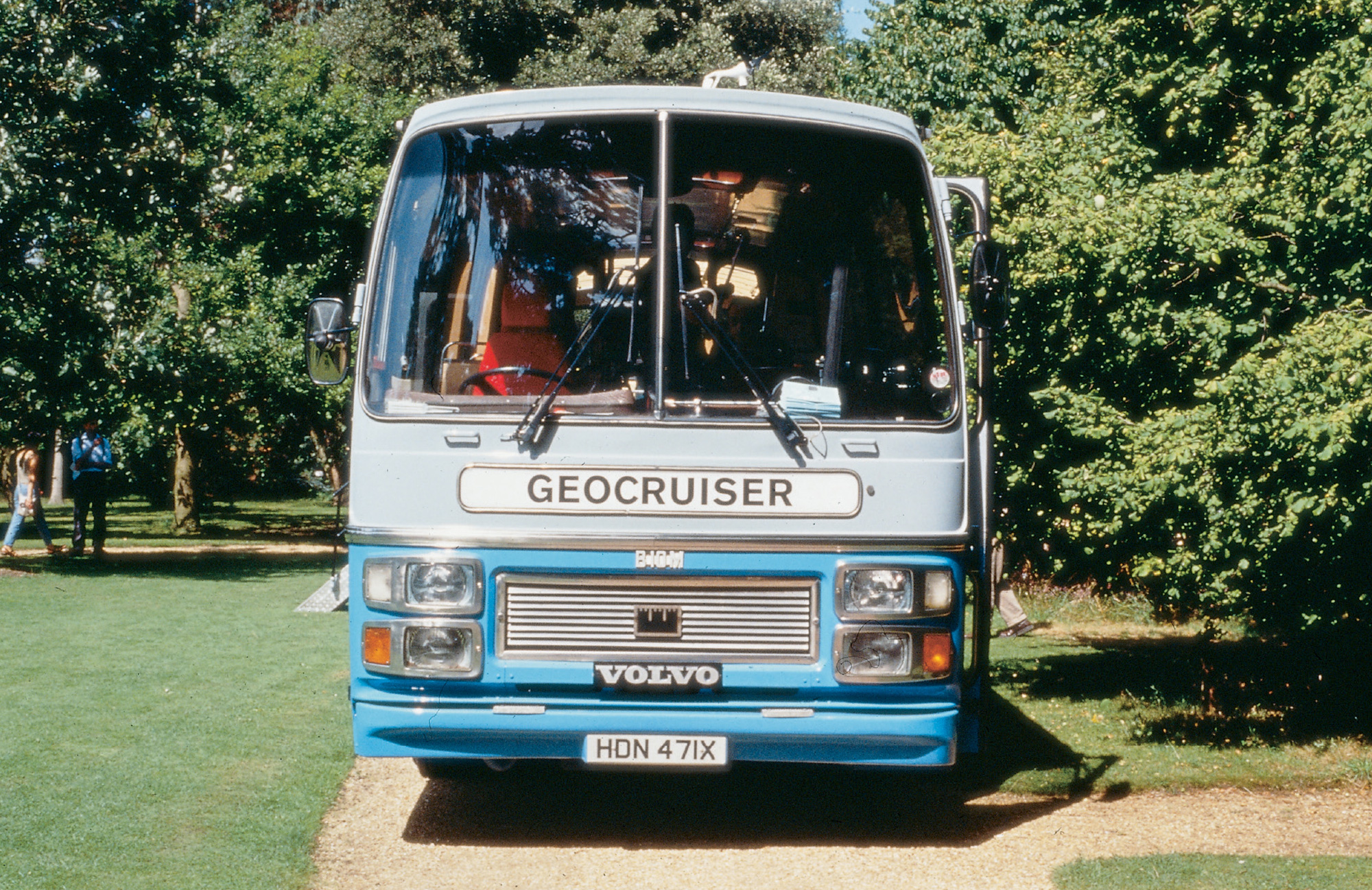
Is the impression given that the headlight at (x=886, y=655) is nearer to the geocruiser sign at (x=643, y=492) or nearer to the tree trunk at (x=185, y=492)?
the geocruiser sign at (x=643, y=492)

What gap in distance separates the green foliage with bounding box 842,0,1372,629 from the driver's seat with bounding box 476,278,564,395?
127 inches

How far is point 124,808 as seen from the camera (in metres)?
6.68

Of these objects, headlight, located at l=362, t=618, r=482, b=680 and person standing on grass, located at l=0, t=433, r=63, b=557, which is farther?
person standing on grass, located at l=0, t=433, r=63, b=557

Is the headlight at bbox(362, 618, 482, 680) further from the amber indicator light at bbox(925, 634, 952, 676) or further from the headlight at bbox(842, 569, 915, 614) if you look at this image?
the amber indicator light at bbox(925, 634, 952, 676)

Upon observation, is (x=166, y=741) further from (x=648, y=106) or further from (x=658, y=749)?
(x=648, y=106)

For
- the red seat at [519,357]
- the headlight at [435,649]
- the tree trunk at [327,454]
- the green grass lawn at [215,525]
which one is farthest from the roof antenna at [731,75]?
the tree trunk at [327,454]

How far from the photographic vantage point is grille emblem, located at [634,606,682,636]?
5.78 meters

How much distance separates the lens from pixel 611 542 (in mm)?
5766

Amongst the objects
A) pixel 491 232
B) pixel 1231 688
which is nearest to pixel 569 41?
pixel 1231 688

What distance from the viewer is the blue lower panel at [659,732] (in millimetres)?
5762

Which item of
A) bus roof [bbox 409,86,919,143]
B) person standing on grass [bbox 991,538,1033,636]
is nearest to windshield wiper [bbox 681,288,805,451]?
bus roof [bbox 409,86,919,143]

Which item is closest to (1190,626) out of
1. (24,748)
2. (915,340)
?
(915,340)

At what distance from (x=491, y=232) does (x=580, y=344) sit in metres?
0.64

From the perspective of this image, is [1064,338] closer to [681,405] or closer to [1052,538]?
[1052,538]
